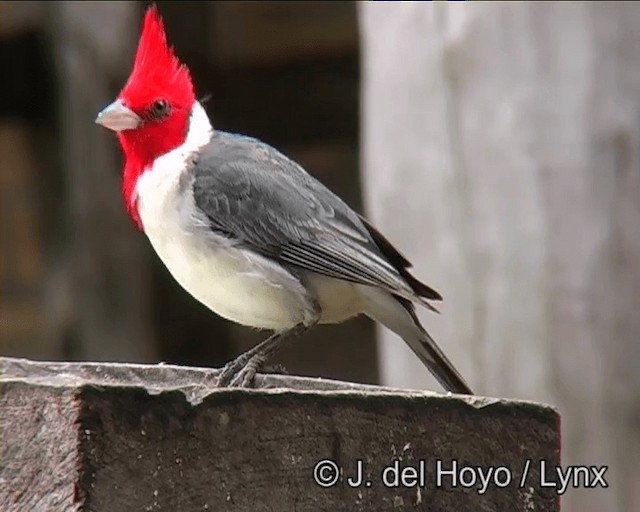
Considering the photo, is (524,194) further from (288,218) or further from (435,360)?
(288,218)

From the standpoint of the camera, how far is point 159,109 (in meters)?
2.60

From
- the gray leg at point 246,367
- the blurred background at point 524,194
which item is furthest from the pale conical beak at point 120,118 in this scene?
the blurred background at point 524,194

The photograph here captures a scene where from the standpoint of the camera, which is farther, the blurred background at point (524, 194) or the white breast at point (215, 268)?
the blurred background at point (524, 194)

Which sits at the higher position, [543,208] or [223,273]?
[543,208]

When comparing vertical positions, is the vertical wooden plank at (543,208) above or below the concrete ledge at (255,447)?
above

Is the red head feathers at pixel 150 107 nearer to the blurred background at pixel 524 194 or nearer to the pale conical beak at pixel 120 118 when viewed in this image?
the pale conical beak at pixel 120 118

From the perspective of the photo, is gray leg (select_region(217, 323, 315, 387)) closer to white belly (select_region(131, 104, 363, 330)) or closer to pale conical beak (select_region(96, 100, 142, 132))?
white belly (select_region(131, 104, 363, 330))

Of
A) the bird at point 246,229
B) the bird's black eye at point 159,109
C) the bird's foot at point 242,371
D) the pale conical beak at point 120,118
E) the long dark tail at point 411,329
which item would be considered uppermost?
the bird's black eye at point 159,109

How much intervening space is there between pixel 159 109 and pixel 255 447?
109 cm

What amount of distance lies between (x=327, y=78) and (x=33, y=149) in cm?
111

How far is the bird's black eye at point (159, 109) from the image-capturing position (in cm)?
259

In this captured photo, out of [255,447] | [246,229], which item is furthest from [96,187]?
[255,447]

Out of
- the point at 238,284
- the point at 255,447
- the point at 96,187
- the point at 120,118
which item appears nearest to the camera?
the point at 255,447

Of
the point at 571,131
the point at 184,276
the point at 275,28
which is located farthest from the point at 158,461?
the point at 275,28
